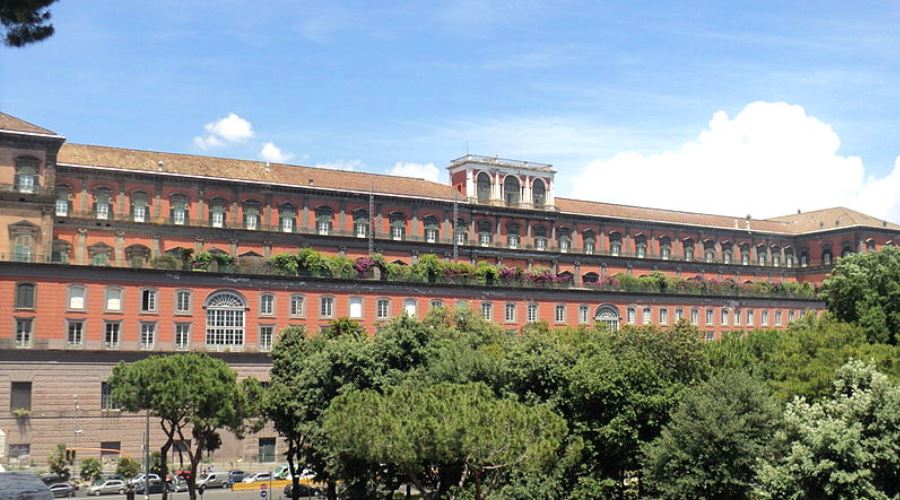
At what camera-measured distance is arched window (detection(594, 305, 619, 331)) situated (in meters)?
86.1

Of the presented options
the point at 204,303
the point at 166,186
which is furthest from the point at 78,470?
the point at 166,186

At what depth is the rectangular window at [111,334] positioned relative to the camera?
216 feet

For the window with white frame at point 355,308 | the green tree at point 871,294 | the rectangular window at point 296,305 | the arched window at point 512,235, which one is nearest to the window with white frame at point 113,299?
the rectangular window at point 296,305

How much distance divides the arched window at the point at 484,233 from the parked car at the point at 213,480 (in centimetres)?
3646

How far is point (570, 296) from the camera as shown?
8444 centimetres

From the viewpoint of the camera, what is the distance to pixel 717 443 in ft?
131

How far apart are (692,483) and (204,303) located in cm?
3971

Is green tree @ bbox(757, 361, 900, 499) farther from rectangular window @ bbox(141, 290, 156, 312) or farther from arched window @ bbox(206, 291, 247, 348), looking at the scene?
rectangular window @ bbox(141, 290, 156, 312)

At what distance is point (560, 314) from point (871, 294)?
2875cm

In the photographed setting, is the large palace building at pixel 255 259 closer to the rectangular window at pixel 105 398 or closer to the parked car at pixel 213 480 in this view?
the rectangular window at pixel 105 398

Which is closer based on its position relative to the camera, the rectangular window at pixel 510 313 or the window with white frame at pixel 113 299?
the window with white frame at pixel 113 299

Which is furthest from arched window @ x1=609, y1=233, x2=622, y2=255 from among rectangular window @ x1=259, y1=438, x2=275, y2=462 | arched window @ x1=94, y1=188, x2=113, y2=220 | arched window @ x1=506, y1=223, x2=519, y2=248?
arched window @ x1=94, y1=188, x2=113, y2=220

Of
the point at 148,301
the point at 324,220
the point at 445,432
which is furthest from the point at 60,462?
the point at 445,432

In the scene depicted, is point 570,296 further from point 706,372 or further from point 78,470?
point 78,470
